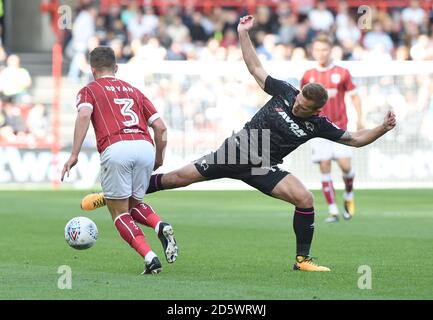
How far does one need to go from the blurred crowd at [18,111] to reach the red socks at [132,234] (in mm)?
14022

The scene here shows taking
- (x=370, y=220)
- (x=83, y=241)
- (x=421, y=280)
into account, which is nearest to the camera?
(x=421, y=280)

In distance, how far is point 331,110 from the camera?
52.0 feet

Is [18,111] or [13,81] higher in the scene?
[13,81]

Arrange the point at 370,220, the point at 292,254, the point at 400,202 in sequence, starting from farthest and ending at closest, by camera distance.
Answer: the point at 400,202 < the point at 370,220 < the point at 292,254

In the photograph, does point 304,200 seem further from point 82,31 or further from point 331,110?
point 82,31

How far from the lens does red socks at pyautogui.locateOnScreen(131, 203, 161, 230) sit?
9.81m

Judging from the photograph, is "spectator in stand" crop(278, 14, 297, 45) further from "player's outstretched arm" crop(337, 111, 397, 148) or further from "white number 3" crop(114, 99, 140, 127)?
"white number 3" crop(114, 99, 140, 127)

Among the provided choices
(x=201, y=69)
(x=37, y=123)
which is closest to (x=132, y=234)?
(x=201, y=69)

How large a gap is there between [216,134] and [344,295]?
1491 cm

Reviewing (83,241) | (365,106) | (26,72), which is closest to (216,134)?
(365,106)

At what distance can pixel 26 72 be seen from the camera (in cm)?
2502

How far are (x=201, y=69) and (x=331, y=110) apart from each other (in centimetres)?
767

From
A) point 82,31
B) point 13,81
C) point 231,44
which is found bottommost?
point 13,81

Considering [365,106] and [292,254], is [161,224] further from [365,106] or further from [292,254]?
[365,106]
